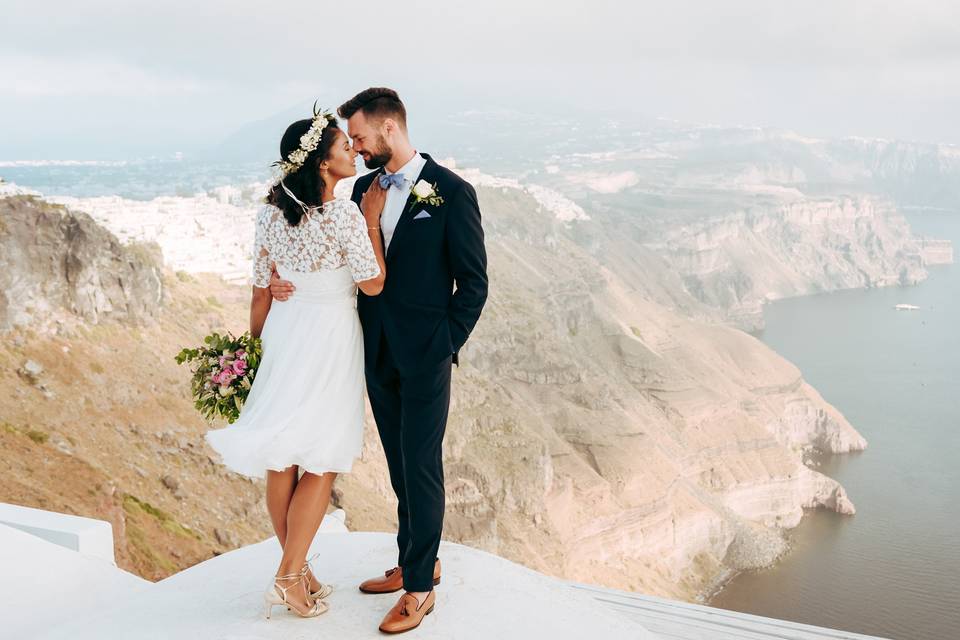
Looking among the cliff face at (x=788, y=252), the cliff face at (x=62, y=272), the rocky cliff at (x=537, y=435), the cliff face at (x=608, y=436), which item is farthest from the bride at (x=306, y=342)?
the cliff face at (x=788, y=252)

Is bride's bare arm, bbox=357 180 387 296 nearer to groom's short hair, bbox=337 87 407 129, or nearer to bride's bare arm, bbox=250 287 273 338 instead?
groom's short hair, bbox=337 87 407 129

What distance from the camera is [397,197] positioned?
3.26 meters

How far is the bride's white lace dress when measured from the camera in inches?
122

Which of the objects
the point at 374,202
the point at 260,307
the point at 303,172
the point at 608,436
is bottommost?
the point at 608,436

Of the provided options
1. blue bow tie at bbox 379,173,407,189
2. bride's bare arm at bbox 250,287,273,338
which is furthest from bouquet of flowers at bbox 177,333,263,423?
blue bow tie at bbox 379,173,407,189

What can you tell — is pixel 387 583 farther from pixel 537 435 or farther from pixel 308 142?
pixel 537 435

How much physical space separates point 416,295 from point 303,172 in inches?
24.4

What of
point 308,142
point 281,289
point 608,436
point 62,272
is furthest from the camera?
point 608,436

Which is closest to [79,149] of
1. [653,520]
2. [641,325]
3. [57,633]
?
[641,325]

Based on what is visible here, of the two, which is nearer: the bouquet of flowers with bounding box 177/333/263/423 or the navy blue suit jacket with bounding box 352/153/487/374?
the navy blue suit jacket with bounding box 352/153/487/374

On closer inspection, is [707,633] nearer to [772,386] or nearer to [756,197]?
[772,386]

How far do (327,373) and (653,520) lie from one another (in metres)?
38.4

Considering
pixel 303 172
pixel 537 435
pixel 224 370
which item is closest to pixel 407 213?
pixel 303 172

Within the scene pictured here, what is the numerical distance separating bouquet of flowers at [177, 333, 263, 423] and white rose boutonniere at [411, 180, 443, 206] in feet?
2.97
